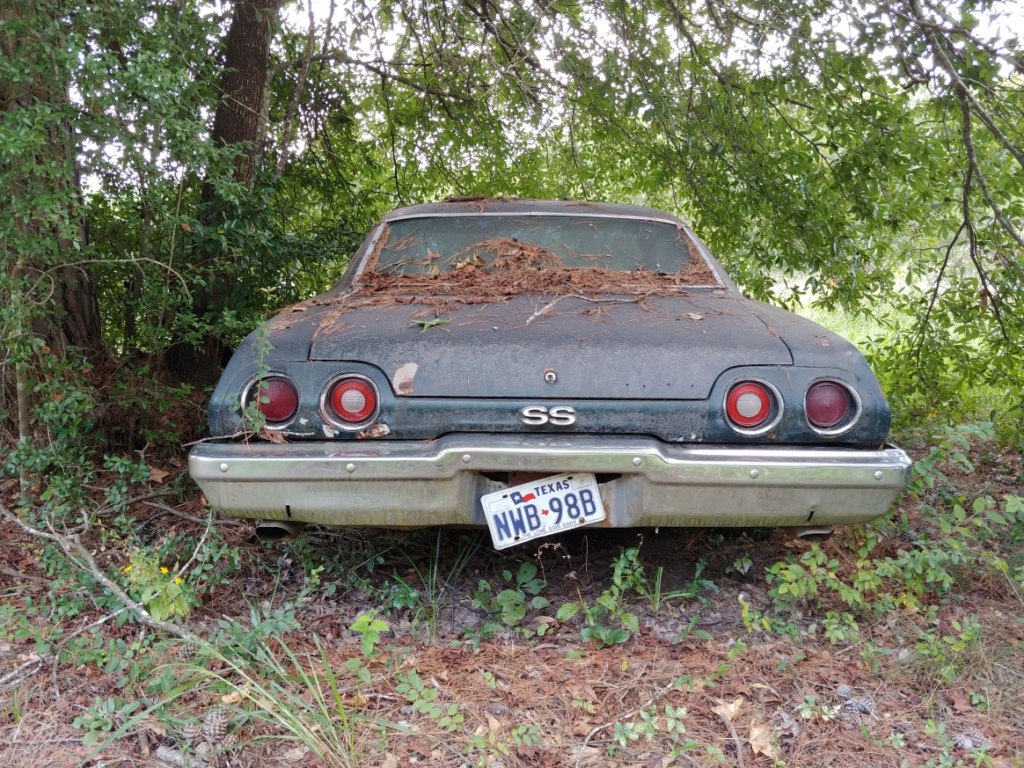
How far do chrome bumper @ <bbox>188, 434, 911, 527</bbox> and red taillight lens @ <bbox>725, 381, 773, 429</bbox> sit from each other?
0.10m

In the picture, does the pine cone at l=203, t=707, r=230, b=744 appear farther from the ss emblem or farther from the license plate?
the ss emblem

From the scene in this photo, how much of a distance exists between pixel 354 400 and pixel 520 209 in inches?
67.6

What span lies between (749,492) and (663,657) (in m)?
0.63

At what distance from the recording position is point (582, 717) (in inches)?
89.0

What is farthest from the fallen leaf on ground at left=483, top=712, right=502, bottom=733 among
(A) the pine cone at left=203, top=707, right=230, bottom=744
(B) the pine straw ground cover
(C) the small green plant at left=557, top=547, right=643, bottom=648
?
(A) the pine cone at left=203, top=707, right=230, bottom=744

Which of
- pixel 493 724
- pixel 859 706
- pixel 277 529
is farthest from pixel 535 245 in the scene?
pixel 859 706

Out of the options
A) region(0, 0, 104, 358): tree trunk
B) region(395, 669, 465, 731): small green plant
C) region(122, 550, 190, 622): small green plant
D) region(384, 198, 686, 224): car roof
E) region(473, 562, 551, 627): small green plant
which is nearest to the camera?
region(395, 669, 465, 731): small green plant

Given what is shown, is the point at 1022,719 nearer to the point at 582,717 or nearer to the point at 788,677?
the point at 788,677

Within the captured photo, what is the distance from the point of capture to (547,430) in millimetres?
2506

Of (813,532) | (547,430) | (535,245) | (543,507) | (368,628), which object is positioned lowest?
(368,628)

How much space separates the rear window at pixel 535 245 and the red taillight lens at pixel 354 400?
1073 mm

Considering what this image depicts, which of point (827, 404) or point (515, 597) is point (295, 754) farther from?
point (827, 404)

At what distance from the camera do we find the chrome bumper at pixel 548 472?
2.42 meters

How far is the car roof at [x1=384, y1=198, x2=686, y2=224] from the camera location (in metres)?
3.89
